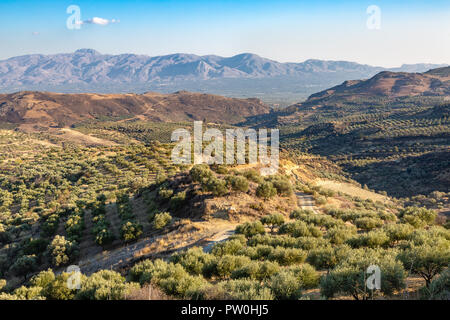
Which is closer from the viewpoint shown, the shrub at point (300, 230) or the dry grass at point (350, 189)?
the shrub at point (300, 230)

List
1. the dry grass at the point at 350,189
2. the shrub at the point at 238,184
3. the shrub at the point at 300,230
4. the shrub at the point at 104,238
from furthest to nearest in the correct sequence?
the dry grass at the point at 350,189, the shrub at the point at 238,184, the shrub at the point at 104,238, the shrub at the point at 300,230

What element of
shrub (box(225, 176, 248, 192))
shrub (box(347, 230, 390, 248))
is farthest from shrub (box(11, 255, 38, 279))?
shrub (box(347, 230, 390, 248))

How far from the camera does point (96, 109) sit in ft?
534

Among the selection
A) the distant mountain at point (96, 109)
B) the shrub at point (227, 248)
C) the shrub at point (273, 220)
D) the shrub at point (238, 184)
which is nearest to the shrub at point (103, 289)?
the shrub at point (227, 248)

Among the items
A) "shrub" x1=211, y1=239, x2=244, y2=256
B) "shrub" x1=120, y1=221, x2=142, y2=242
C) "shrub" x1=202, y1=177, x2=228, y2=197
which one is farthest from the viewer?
"shrub" x1=202, y1=177, x2=228, y2=197

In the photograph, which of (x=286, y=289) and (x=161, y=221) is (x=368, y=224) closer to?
(x=286, y=289)

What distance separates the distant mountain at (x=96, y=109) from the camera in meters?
142

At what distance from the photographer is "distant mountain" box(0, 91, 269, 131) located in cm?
14150

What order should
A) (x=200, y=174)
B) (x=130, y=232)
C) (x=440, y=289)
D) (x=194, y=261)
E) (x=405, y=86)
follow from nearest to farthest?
(x=440, y=289), (x=194, y=261), (x=130, y=232), (x=200, y=174), (x=405, y=86)

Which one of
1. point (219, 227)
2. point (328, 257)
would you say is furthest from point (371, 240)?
point (219, 227)

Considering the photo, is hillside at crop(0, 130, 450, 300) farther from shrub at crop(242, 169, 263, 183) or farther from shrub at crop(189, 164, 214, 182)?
shrub at crop(242, 169, 263, 183)

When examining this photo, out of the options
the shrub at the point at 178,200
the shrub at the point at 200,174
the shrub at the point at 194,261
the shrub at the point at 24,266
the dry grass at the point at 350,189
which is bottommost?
the dry grass at the point at 350,189

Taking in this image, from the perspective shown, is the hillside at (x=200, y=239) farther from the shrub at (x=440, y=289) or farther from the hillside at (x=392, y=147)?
the hillside at (x=392, y=147)
